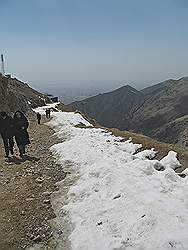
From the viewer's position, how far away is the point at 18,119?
70.4 ft

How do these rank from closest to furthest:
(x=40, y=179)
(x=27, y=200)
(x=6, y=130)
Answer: (x=27, y=200) → (x=40, y=179) → (x=6, y=130)

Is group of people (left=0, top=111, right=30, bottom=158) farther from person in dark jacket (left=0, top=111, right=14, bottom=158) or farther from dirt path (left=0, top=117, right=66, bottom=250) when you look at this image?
dirt path (left=0, top=117, right=66, bottom=250)

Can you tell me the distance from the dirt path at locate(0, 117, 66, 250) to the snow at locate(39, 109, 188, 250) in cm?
64

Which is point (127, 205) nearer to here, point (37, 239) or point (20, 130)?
point (37, 239)

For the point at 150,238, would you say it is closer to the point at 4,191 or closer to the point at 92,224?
the point at 92,224

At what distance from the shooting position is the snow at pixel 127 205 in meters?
8.77

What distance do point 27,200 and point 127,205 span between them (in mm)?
4296

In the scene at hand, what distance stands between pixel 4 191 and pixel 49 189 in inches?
72.3

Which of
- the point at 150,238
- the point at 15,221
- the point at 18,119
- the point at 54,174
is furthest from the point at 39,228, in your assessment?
the point at 18,119

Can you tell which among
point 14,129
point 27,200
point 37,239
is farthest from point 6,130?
point 37,239

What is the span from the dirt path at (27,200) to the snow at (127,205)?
641mm

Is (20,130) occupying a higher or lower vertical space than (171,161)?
lower

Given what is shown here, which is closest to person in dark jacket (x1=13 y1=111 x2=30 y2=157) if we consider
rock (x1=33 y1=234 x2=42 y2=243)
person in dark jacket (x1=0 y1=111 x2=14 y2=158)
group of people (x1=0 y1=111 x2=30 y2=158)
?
group of people (x1=0 y1=111 x2=30 y2=158)

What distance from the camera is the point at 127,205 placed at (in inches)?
414
